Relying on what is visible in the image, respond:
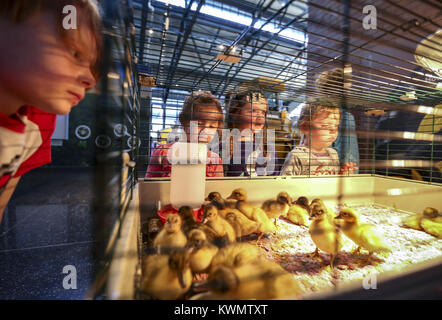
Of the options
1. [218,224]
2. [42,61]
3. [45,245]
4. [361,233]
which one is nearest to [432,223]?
[361,233]

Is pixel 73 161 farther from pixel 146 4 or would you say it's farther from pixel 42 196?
pixel 146 4

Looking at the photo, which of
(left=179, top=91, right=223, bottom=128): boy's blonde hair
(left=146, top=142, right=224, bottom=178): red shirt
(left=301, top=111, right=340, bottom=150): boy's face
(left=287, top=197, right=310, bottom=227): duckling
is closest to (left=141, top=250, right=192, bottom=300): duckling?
(left=287, top=197, right=310, bottom=227): duckling

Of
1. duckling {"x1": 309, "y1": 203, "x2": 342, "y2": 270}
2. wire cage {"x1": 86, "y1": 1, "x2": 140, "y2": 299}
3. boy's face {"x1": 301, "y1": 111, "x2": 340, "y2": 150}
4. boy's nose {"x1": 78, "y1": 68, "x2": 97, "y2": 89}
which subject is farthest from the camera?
boy's face {"x1": 301, "y1": 111, "x2": 340, "y2": 150}

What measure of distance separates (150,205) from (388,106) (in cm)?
146

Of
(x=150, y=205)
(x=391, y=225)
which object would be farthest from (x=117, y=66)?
(x=391, y=225)

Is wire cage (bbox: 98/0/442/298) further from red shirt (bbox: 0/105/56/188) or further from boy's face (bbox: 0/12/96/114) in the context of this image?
red shirt (bbox: 0/105/56/188)

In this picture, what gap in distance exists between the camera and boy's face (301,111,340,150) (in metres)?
1.22

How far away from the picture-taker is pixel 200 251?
1.16ft

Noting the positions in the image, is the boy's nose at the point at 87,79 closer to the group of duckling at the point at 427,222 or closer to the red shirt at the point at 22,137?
the red shirt at the point at 22,137

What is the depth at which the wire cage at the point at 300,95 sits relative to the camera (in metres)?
0.57

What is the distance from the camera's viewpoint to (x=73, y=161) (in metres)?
3.48

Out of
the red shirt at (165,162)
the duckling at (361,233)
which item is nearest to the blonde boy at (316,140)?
the red shirt at (165,162)

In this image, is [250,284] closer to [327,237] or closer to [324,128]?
[327,237]

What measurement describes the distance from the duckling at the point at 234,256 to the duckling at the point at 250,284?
0.09 feet
